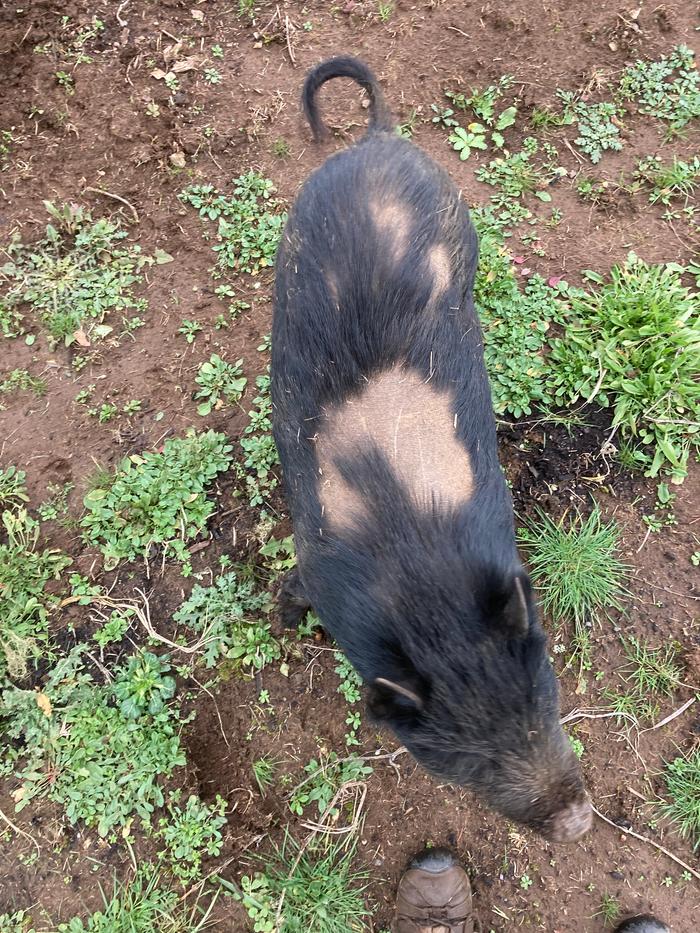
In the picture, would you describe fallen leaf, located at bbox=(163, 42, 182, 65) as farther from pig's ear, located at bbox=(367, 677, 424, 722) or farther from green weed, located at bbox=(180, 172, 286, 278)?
pig's ear, located at bbox=(367, 677, 424, 722)

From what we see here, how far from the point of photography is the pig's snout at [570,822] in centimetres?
247

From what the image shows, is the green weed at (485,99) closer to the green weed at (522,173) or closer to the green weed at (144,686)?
the green weed at (522,173)

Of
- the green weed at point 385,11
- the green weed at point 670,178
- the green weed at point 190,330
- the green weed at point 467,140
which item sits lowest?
the green weed at point 190,330

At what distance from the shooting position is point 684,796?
3.11 m

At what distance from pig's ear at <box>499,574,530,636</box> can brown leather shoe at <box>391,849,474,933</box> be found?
5.69 feet

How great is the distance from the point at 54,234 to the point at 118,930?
440cm

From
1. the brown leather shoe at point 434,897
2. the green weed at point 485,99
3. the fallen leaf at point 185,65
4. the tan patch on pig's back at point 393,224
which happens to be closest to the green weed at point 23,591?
the brown leather shoe at point 434,897

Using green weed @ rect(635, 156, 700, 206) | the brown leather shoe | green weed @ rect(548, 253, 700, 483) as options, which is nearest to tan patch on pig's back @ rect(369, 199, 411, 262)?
green weed @ rect(548, 253, 700, 483)

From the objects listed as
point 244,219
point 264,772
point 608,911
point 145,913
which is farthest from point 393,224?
point 145,913

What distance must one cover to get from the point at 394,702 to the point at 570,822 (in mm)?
1063

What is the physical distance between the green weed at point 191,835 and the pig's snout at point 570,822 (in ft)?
5.78

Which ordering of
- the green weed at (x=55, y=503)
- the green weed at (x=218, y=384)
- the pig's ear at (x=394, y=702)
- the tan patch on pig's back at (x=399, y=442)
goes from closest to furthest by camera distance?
the pig's ear at (x=394, y=702), the tan patch on pig's back at (x=399, y=442), the green weed at (x=55, y=503), the green weed at (x=218, y=384)

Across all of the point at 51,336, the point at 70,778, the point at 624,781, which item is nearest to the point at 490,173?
the point at 51,336

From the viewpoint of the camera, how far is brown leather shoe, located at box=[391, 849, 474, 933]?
2.94 meters
